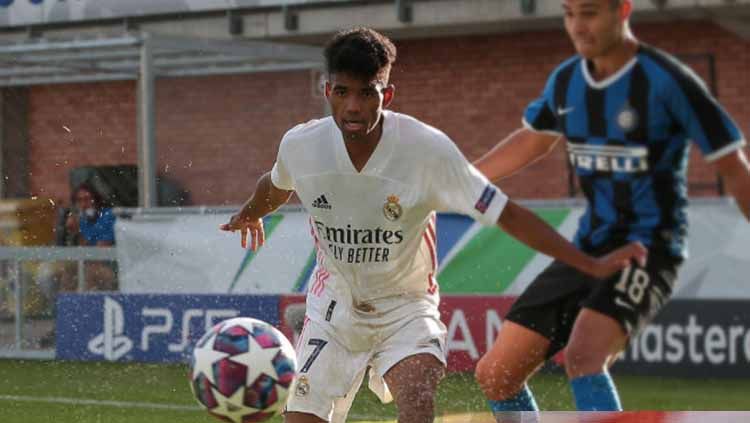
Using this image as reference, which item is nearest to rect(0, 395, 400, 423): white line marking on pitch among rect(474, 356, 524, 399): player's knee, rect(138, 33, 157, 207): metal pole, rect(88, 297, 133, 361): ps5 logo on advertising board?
rect(88, 297, 133, 361): ps5 logo on advertising board

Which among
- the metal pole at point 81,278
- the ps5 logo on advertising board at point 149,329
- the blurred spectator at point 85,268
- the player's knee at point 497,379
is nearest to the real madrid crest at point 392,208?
the player's knee at point 497,379

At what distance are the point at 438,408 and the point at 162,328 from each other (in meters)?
2.67

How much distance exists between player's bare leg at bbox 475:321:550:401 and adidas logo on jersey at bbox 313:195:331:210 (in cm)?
93

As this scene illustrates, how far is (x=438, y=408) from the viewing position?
9336mm

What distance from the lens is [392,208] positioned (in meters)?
5.42

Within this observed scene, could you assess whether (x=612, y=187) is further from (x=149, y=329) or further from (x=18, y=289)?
(x=18, y=289)

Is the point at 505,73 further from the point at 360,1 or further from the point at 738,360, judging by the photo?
the point at 738,360

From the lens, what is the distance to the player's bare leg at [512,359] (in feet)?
19.3

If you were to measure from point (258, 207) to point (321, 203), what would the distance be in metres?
0.55

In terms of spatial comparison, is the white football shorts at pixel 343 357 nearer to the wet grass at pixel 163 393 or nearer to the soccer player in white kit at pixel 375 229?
the soccer player in white kit at pixel 375 229

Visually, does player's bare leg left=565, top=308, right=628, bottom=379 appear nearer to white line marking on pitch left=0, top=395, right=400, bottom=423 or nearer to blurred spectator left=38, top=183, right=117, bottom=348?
white line marking on pitch left=0, top=395, right=400, bottom=423

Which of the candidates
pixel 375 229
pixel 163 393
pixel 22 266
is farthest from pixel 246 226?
pixel 22 266

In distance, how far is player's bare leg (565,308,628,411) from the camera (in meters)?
5.75

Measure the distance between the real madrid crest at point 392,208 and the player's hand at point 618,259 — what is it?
0.72m
